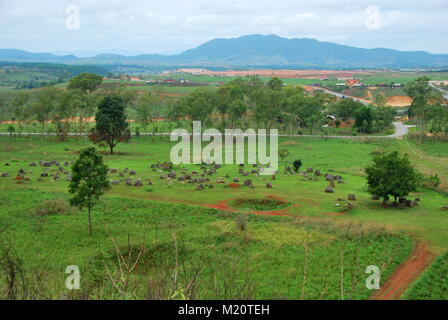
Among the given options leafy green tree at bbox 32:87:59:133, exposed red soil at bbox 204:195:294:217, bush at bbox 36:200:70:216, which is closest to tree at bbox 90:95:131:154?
leafy green tree at bbox 32:87:59:133

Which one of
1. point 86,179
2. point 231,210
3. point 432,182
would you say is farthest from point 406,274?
point 432,182

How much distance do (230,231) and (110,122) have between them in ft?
132

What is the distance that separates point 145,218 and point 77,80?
8073 cm

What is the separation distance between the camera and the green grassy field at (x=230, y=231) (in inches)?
944

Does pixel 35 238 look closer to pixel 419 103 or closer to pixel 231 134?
pixel 231 134

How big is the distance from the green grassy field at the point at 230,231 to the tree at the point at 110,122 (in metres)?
16.0

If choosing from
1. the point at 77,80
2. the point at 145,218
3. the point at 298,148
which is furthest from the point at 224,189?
the point at 77,80

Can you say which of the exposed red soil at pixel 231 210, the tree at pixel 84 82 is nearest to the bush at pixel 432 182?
the exposed red soil at pixel 231 210

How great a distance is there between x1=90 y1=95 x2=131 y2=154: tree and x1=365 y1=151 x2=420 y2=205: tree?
4064cm

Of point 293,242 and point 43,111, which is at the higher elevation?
point 43,111

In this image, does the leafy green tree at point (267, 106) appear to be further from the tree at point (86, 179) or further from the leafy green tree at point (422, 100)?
the tree at point (86, 179)

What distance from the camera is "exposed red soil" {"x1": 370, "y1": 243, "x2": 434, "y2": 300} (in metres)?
22.5
